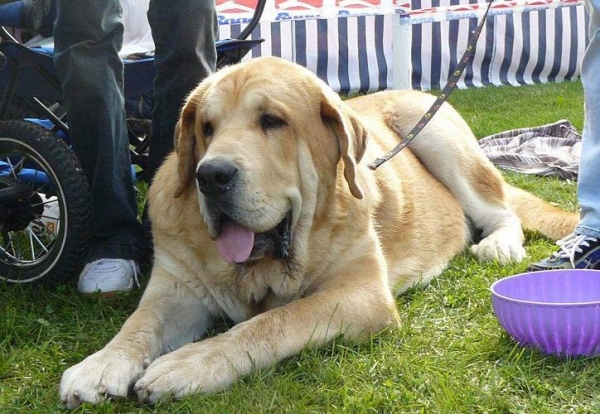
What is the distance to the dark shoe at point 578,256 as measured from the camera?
301 centimetres

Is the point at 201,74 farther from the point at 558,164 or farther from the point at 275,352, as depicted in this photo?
the point at 558,164

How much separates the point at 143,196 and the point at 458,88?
553 centimetres

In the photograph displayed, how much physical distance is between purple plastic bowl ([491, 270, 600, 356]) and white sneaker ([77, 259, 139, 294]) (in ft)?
4.56

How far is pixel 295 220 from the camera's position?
8.92 feet

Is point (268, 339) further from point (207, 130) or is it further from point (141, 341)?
point (207, 130)

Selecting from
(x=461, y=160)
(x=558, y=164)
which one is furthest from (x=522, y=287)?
(x=558, y=164)

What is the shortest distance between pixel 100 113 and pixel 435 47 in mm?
6860

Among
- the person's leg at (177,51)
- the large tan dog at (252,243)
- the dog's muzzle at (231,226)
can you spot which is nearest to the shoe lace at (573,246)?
the large tan dog at (252,243)

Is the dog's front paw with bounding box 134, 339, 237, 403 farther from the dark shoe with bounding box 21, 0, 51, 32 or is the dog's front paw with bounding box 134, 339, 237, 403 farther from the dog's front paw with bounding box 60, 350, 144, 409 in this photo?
the dark shoe with bounding box 21, 0, 51, 32

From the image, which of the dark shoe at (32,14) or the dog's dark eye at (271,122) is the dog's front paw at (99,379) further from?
the dark shoe at (32,14)

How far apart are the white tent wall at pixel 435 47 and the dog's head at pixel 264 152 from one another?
6.03 m

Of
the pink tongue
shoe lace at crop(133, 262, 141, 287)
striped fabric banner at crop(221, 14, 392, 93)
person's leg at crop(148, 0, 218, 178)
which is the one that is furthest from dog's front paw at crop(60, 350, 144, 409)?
striped fabric banner at crop(221, 14, 392, 93)

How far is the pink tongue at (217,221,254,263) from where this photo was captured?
261 cm

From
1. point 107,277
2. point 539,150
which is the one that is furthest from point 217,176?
point 539,150
